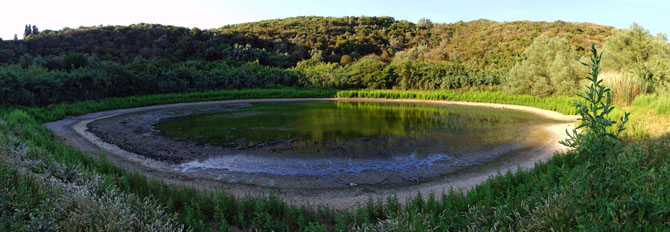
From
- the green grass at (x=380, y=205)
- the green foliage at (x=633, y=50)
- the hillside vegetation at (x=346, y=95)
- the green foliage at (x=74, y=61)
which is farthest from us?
the green foliage at (x=74, y=61)

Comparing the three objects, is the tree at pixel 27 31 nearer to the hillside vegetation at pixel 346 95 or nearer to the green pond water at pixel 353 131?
the hillside vegetation at pixel 346 95

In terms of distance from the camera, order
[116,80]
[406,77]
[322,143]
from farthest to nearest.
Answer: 1. [406,77]
2. [116,80]
3. [322,143]

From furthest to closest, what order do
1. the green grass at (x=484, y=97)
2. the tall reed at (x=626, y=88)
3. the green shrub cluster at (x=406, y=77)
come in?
the green shrub cluster at (x=406, y=77) → the green grass at (x=484, y=97) → the tall reed at (x=626, y=88)

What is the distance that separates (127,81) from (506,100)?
2074 cm

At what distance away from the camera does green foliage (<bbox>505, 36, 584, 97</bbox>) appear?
18906 millimetres

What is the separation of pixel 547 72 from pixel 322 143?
1648 centimetres

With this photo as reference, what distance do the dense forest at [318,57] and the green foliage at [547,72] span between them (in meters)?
0.05

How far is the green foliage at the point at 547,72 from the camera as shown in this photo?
18.9 meters

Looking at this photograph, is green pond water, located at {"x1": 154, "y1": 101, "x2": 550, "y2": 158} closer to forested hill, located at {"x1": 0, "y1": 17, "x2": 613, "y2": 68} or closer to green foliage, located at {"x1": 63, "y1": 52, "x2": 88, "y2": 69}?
green foliage, located at {"x1": 63, "y1": 52, "x2": 88, "y2": 69}

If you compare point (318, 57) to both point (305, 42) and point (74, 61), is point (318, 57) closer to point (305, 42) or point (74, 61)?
point (305, 42)

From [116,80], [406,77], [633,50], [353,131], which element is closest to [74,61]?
[116,80]

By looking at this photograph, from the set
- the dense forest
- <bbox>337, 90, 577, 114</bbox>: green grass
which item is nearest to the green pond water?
<bbox>337, 90, 577, 114</bbox>: green grass

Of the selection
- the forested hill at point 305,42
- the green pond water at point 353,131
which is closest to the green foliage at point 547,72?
the green pond water at point 353,131

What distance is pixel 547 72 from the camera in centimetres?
2050
